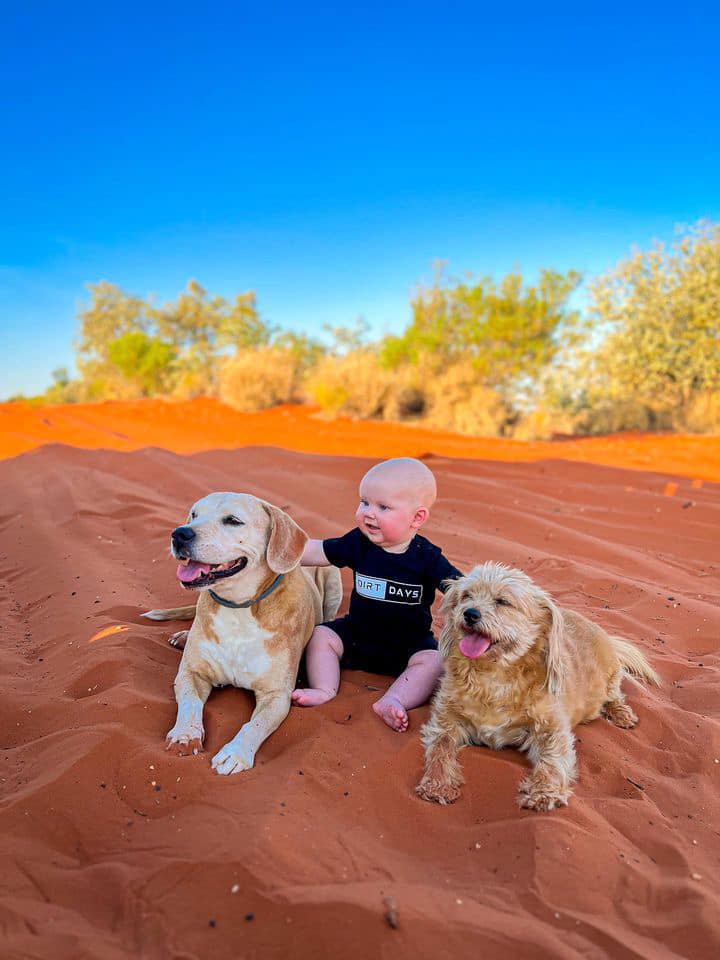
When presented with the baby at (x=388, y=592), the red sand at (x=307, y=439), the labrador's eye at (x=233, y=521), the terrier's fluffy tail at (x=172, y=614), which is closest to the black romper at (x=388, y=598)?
the baby at (x=388, y=592)

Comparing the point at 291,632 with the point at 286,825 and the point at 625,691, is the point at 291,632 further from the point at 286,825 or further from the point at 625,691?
the point at 625,691

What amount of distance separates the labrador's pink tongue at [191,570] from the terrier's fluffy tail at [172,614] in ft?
4.71

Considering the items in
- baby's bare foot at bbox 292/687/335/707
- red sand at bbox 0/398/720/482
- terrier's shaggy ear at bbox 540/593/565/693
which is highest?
Answer: terrier's shaggy ear at bbox 540/593/565/693

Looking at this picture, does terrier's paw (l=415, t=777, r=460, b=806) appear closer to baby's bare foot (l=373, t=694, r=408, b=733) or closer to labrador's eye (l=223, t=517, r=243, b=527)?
baby's bare foot (l=373, t=694, r=408, b=733)

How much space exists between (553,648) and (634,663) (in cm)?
147

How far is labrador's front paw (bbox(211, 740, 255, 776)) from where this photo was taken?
2988 millimetres

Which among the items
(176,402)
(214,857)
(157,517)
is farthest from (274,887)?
(176,402)

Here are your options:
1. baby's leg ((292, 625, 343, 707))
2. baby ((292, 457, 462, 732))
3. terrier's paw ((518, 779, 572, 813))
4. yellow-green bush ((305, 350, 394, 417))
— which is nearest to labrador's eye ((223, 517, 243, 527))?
baby ((292, 457, 462, 732))

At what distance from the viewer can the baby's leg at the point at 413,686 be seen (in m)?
3.49

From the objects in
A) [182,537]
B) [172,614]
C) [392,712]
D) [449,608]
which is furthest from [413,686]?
[172,614]

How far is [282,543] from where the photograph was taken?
12.1 ft

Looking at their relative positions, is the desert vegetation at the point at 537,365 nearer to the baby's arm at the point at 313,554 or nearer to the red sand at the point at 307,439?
the red sand at the point at 307,439

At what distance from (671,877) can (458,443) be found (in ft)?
40.3

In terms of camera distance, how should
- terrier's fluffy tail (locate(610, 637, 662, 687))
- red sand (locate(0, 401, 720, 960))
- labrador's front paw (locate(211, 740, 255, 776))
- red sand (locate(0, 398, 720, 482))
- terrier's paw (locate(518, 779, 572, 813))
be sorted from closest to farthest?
red sand (locate(0, 401, 720, 960)) → terrier's paw (locate(518, 779, 572, 813)) → labrador's front paw (locate(211, 740, 255, 776)) → terrier's fluffy tail (locate(610, 637, 662, 687)) → red sand (locate(0, 398, 720, 482))
